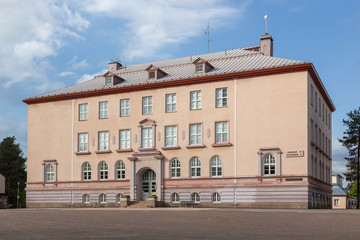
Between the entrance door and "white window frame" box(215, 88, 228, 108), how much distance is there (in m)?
10.2

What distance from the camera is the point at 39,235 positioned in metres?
14.4

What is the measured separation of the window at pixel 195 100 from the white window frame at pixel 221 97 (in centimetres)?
197

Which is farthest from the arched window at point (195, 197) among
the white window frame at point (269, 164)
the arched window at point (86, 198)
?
the arched window at point (86, 198)

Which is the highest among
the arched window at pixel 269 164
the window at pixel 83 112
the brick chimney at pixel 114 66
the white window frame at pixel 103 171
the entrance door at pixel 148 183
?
the brick chimney at pixel 114 66

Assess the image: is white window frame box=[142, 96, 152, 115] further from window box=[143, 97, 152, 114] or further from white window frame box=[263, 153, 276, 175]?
white window frame box=[263, 153, 276, 175]

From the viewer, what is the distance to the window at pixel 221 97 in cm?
4800

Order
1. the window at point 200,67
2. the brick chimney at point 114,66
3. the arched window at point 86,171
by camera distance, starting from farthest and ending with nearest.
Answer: the brick chimney at point 114,66
the arched window at point 86,171
the window at point 200,67

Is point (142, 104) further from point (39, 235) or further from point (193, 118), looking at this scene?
point (39, 235)

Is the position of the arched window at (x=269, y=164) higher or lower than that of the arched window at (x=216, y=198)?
higher

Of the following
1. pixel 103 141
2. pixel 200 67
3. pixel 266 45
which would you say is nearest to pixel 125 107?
pixel 103 141

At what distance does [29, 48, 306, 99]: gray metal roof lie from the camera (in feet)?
158

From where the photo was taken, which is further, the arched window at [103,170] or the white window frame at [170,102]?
the arched window at [103,170]

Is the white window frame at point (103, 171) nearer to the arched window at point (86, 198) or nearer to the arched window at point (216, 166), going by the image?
the arched window at point (86, 198)

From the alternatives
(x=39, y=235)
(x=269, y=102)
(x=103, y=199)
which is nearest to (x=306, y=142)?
(x=269, y=102)
